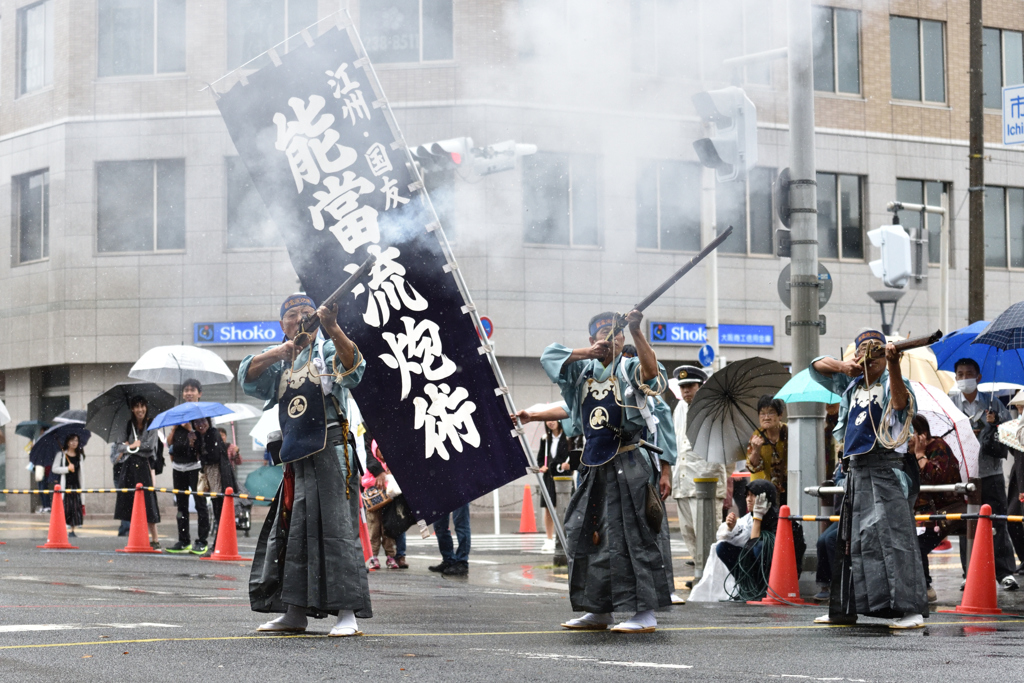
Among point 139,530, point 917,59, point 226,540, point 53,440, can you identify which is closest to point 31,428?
point 53,440

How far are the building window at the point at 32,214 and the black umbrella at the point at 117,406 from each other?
926 centimetres

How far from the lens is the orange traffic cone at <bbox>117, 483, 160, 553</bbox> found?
14.0 meters

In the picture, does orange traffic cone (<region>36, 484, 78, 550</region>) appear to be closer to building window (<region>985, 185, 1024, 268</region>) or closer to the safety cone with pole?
the safety cone with pole

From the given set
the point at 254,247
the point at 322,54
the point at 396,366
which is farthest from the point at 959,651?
the point at 254,247

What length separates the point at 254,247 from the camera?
23.2 metres

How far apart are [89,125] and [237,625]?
57.4 feet

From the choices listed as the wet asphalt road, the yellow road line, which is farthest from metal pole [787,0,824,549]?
the yellow road line

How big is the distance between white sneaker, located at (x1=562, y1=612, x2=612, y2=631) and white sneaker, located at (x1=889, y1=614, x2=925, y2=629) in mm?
1525

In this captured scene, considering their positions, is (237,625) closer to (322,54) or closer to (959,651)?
(322,54)

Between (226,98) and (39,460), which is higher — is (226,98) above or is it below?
above

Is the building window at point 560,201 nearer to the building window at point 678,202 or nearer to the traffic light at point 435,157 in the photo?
the building window at point 678,202

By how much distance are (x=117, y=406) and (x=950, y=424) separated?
9.29 meters

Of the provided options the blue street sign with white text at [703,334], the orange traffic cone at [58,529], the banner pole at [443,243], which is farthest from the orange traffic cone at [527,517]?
the banner pole at [443,243]

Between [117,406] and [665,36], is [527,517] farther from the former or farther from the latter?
[665,36]
